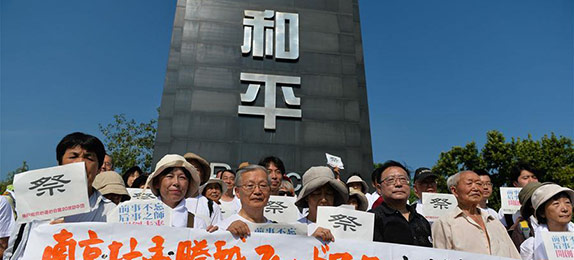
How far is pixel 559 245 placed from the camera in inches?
126

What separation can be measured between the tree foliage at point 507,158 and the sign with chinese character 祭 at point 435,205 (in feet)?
62.9

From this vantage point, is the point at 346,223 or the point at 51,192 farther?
the point at 346,223

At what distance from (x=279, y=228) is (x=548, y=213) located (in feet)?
7.98

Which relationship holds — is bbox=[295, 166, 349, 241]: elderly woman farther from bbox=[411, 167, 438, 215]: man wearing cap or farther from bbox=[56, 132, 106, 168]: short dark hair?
bbox=[411, 167, 438, 215]: man wearing cap

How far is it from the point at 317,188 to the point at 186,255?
1.21 meters

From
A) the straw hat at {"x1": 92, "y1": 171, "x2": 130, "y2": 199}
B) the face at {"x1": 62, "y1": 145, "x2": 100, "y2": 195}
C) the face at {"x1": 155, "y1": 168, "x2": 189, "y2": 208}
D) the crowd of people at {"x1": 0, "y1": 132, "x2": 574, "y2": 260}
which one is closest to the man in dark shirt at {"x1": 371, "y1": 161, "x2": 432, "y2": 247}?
the crowd of people at {"x1": 0, "y1": 132, "x2": 574, "y2": 260}

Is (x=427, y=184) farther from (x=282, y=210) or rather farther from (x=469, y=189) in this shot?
(x=282, y=210)

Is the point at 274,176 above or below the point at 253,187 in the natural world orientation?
above

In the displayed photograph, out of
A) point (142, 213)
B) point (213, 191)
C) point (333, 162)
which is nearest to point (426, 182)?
point (333, 162)

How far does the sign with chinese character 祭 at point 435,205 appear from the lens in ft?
14.8

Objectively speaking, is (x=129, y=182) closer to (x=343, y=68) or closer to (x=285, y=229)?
(x=285, y=229)

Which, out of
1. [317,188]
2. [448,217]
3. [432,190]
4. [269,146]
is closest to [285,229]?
[317,188]

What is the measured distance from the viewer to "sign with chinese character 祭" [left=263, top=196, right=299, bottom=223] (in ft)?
13.8

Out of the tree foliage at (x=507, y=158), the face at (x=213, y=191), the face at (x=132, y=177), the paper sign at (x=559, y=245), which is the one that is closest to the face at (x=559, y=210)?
the paper sign at (x=559, y=245)
